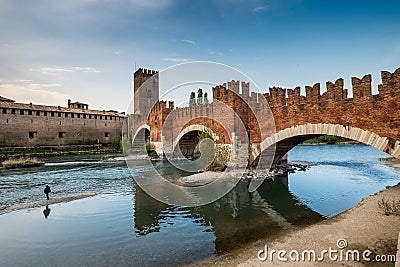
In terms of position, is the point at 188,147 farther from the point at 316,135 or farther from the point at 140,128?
the point at 316,135

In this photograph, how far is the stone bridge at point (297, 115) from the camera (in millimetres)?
9938

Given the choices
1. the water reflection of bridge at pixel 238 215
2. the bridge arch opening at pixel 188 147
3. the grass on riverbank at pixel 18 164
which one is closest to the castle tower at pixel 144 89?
the bridge arch opening at pixel 188 147

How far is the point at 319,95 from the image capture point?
12477mm

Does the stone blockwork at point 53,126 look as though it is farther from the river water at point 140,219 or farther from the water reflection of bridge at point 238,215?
the water reflection of bridge at point 238,215

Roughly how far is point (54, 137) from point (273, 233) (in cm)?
4127

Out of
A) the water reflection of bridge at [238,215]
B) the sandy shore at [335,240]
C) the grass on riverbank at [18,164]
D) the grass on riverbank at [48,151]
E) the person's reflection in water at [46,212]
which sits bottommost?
the water reflection of bridge at [238,215]

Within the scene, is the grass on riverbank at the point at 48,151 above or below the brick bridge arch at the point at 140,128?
below

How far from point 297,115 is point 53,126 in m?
38.6

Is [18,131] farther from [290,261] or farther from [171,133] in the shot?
[290,261]

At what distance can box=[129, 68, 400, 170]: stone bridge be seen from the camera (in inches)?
391

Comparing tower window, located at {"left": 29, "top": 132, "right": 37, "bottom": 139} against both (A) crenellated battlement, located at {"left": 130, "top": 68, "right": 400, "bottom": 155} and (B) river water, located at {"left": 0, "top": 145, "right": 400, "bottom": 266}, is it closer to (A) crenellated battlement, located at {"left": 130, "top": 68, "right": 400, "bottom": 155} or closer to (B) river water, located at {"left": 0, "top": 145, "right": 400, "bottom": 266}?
(B) river water, located at {"left": 0, "top": 145, "right": 400, "bottom": 266}

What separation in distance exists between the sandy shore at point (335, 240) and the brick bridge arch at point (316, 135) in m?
3.01

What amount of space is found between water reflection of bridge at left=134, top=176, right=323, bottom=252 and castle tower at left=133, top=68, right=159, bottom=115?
3512 cm

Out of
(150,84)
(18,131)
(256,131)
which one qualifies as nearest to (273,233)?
(256,131)
